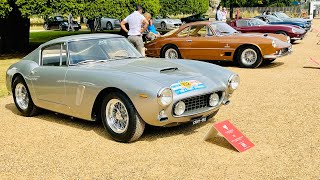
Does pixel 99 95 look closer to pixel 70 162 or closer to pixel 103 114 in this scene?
pixel 103 114

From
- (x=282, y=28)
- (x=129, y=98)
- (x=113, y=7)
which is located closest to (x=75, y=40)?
(x=129, y=98)

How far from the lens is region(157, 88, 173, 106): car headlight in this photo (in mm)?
4516

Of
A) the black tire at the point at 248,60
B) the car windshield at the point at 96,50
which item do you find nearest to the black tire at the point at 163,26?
the black tire at the point at 248,60

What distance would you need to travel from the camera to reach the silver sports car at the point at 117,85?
467 centimetres

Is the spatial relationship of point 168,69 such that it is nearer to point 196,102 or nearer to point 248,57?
point 196,102

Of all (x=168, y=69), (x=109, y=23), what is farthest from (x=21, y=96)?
(x=109, y=23)

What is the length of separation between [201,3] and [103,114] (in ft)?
112

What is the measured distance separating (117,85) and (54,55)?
1.65 metres

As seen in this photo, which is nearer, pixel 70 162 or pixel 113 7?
pixel 70 162

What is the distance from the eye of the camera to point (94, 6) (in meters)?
14.4

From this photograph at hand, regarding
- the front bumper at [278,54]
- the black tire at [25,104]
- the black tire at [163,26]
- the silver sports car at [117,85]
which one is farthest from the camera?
the black tire at [163,26]

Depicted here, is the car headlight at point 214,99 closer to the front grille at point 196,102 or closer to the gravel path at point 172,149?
the front grille at point 196,102

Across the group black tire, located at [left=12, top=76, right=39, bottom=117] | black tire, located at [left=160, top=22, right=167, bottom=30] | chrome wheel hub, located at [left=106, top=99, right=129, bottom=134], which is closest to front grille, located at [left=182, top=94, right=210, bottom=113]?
chrome wheel hub, located at [left=106, top=99, right=129, bottom=134]

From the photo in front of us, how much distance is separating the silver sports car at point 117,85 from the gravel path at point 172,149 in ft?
0.93
